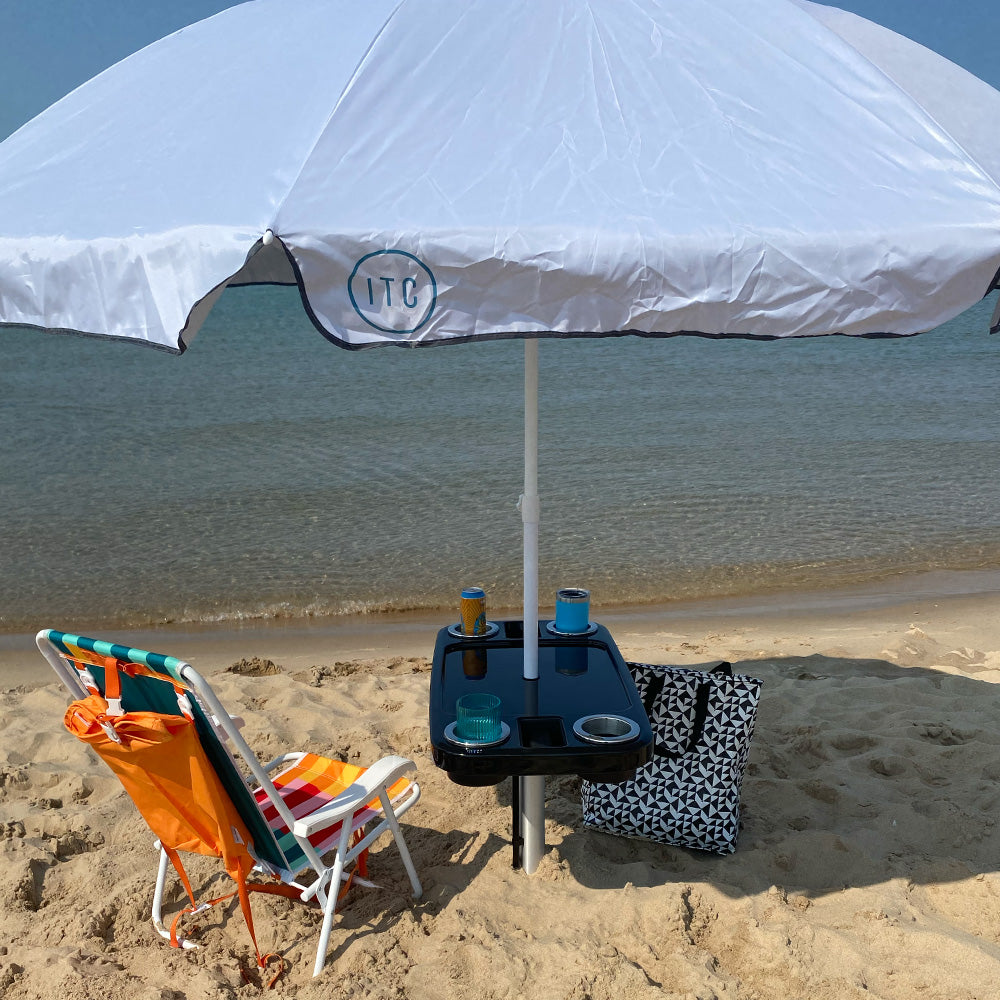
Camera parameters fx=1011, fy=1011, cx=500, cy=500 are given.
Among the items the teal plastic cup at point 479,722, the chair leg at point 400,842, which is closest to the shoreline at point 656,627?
the chair leg at point 400,842

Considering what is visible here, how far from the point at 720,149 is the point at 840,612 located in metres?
5.53

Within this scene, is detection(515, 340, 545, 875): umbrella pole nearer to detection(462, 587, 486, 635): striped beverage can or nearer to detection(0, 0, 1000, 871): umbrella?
detection(462, 587, 486, 635): striped beverage can

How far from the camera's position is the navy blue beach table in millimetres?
2906

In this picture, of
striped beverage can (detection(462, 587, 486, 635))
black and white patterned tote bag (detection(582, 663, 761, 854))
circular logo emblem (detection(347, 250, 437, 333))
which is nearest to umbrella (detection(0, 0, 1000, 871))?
circular logo emblem (detection(347, 250, 437, 333))

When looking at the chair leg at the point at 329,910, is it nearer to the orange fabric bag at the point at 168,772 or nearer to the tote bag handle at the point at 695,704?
the orange fabric bag at the point at 168,772

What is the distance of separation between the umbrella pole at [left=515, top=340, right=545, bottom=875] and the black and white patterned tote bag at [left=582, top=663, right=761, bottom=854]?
29 centimetres

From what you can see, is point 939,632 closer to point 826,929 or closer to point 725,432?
point 826,929

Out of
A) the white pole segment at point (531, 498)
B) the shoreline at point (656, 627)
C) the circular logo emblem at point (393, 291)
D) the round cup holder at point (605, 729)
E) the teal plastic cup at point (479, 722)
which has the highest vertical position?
the circular logo emblem at point (393, 291)

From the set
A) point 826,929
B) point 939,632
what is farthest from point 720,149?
point 939,632

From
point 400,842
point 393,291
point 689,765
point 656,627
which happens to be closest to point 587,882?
point 689,765

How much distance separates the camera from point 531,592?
3.25 metres

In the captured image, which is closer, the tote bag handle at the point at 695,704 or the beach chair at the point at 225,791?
the beach chair at the point at 225,791

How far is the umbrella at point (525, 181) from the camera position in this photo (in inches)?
83.4

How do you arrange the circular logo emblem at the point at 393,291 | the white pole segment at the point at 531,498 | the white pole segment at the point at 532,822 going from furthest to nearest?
the white pole segment at the point at 532,822
the white pole segment at the point at 531,498
the circular logo emblem at the point at 393,291
